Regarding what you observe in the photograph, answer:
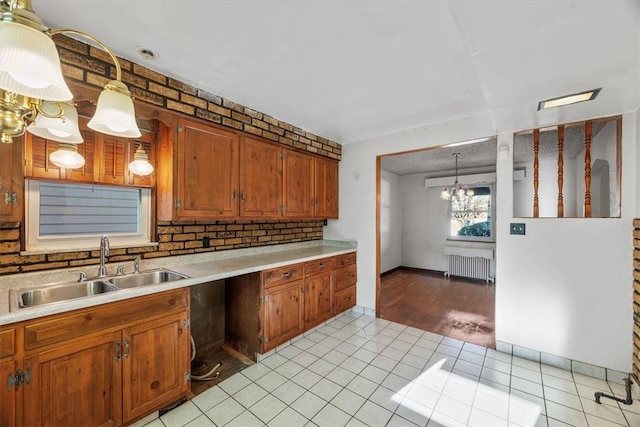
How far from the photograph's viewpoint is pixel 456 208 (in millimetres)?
6043

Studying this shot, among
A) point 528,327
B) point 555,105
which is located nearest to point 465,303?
point 528,327

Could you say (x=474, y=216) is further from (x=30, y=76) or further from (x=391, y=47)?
(x=30, y=76)

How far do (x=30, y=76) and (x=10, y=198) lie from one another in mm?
1277

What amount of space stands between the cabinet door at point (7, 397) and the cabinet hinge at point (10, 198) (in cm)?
93

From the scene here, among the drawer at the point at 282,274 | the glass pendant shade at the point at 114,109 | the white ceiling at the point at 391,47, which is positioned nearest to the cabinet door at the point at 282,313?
the drawer at the point at 282,274

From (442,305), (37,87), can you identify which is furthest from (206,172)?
(442,305)

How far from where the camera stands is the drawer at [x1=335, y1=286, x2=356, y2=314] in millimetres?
3467

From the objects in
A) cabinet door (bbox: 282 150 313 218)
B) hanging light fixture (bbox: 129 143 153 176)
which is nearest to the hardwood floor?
cabinet door (bbox: 282 150 313 218)

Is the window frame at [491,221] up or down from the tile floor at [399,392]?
up

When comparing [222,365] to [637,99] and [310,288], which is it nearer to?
[310,288]

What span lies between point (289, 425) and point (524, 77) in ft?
8.61

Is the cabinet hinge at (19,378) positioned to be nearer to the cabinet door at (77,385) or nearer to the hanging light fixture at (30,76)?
the cabinet door at (77,385)

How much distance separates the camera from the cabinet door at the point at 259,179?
2.71m

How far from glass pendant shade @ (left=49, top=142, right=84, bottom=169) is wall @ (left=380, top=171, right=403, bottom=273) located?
5.00 m
